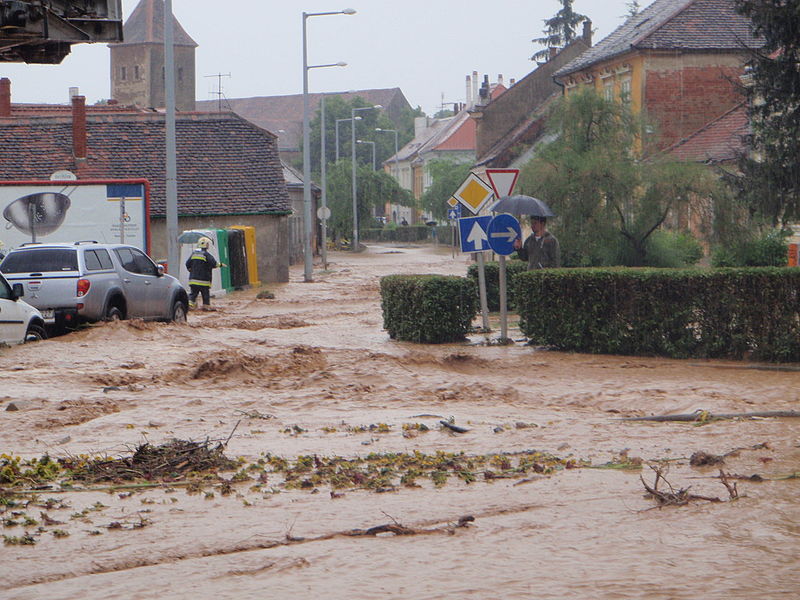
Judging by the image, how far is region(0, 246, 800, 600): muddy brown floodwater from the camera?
609cm

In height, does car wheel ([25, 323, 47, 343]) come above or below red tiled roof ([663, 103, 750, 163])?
below

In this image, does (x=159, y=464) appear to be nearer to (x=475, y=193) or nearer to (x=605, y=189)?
(x=475, y=193)

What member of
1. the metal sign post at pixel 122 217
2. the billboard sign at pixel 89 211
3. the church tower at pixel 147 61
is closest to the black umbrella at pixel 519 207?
the billboard sign at pixel 89 211

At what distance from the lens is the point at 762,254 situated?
1166 inches

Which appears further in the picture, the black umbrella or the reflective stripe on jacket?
the reflective stripe on jacket

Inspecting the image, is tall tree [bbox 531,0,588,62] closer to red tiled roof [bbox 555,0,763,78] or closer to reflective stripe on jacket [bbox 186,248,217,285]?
red tiled roof [bbox 555,0,763,78]

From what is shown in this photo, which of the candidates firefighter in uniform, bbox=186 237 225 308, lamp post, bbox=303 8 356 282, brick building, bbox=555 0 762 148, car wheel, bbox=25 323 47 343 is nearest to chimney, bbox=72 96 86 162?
lamp post, bbox=303 8 356 282

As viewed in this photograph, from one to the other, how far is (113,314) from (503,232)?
703 centimetres

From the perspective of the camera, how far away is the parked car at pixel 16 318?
17.1 m

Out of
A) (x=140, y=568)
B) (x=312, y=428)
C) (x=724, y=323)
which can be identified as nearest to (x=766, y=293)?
(x=724, y=323)

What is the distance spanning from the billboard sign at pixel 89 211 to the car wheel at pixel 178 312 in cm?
Result: 589

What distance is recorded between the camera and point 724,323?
1566cm

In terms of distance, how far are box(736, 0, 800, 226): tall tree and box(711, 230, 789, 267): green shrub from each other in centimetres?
195

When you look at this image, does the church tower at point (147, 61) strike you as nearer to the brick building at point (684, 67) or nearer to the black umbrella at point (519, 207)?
the brick building at point (684, 67)
